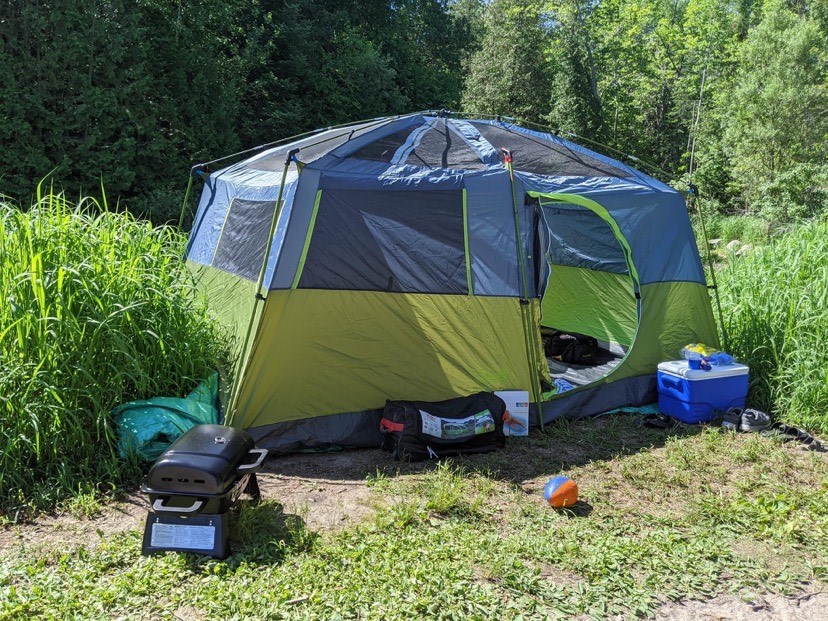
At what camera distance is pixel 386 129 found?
456 cm

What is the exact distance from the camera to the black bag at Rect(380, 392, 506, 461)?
382cm

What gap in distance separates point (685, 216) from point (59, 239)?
422 cm

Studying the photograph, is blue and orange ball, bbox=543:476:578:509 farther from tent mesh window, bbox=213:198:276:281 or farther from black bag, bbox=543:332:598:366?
black bag, bbox=543:332:598:366

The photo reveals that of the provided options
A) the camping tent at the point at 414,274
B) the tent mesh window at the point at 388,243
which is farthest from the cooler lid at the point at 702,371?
the tent mesh window at the point at 388,243

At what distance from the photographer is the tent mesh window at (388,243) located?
3.96 meters

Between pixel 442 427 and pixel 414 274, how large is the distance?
0.95 meters

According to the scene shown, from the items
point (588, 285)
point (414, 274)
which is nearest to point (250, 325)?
point (414, 274)

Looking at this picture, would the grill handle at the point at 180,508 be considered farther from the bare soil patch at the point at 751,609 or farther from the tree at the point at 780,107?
the tree at the point at 780,107

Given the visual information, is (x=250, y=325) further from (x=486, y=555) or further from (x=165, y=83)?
(x=165, y=83)

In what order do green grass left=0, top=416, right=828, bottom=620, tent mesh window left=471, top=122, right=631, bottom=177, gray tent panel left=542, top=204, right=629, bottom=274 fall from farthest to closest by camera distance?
gray tent panel left=542, top=204, right=629, bottom=274, tent mesh window left=471, top=122, right=631, bottom=177, green grass left=0, top=416, right=828, bottom=620

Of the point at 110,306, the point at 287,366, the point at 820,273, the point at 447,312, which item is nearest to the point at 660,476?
the point at 447,312

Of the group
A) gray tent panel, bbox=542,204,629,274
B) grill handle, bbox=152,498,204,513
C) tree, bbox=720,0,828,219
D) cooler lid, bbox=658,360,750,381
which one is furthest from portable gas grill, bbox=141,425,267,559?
tree, bbox=720,0,828,219

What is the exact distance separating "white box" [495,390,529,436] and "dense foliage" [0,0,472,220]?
5630 mm

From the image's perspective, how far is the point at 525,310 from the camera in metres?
4.23
